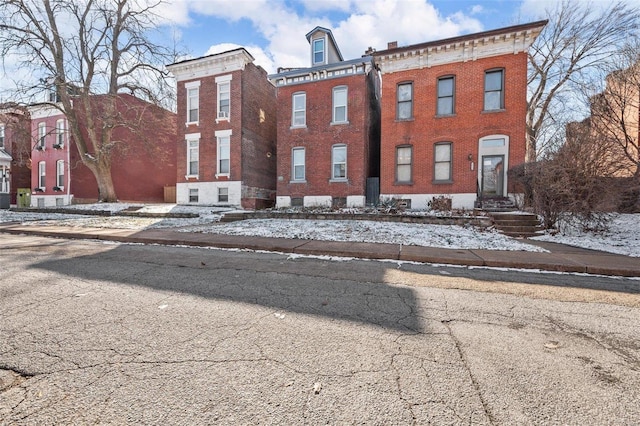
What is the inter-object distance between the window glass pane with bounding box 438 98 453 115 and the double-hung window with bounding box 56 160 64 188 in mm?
30145

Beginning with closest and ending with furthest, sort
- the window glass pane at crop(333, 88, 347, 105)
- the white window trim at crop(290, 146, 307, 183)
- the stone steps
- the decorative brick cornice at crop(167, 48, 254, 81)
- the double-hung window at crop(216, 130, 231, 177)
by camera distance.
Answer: the stone steps
the window glass pane at crop(333, 88, 347, 105)
the white window trim at crop(290, 146, 307, 183)
the decorative brick cornice at crop(167, 48, 254, 81)
the double-hung window at crop(216, 130, 231, 177)

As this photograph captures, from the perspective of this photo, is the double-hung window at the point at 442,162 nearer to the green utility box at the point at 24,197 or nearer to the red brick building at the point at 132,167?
the red brick building at the point at 132,167

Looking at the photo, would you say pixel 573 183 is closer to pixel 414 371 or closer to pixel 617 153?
pixel 617 153

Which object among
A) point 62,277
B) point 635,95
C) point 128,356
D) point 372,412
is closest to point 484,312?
point 372,412

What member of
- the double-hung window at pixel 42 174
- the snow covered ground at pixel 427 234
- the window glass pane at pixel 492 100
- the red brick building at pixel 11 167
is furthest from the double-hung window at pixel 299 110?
the red brick building at pixel 11 167

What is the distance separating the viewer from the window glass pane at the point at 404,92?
16.5 metres

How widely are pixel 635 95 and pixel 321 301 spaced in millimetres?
11462

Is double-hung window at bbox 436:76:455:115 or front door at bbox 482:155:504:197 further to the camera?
double-hung window at bbox 436:76:455:115

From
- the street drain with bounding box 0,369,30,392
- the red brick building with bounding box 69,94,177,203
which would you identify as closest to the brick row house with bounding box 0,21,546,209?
the red brick building with bounding box 69,94,177,203

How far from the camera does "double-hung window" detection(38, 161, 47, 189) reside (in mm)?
26562

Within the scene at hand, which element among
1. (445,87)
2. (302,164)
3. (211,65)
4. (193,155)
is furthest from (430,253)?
(211,65)

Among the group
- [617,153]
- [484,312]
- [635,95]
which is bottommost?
[484,312]

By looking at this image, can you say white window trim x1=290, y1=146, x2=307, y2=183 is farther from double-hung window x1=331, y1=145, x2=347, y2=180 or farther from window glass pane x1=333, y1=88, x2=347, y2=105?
window glass pane x1=333, y1=88, x2=347, y2=105

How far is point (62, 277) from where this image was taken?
15.6ft
